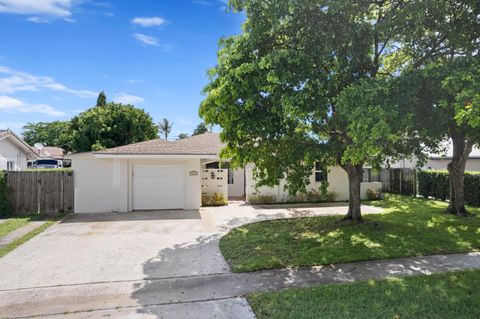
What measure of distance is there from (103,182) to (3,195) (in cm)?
377

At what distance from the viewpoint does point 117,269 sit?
6691 mm

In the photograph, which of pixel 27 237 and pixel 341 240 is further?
pixel 27 237

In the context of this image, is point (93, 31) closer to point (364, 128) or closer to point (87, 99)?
point (364, 128)

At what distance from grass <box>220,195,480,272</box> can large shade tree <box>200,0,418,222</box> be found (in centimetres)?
178

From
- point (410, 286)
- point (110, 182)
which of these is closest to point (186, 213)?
point (110, 182)

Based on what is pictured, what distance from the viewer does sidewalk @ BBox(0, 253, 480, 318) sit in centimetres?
486

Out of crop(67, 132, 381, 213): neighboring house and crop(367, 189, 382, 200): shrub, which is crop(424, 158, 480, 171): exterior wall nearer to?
crop(367, 189, 382, 200): shrub

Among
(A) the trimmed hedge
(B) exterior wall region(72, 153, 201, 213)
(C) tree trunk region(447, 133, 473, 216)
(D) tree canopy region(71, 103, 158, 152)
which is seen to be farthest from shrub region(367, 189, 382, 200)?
(D) tree canopy region(71, 103, 158, 152)

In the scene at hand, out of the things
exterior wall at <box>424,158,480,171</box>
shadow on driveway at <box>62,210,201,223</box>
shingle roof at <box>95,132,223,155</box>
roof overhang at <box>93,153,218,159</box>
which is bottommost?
shadow on driveway at <box>62,210,201,223</box>

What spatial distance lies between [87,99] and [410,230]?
115 feet

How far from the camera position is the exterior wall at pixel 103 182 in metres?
13.3

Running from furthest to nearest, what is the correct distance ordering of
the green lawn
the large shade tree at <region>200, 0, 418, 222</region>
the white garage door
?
the white garage door, the green lawn, the large shade tree at <region>200, 0, 418, 222</region>

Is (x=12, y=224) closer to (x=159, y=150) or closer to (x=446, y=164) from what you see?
(x=159, y=150)

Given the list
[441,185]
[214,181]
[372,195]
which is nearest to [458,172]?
[441,185]
